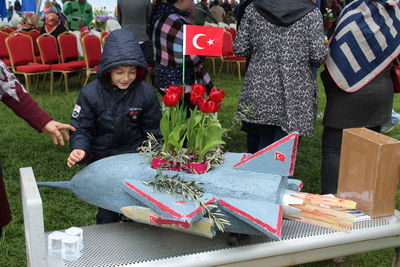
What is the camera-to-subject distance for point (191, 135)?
1686 millimetres

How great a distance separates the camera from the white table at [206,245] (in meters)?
1.42

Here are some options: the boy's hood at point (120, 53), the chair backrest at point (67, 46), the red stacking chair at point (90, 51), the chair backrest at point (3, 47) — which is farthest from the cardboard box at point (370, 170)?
the chair backrest at point (3, 47)

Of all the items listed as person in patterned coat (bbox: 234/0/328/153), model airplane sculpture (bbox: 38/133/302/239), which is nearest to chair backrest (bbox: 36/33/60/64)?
person in patterned coat (bbox: 234/0/328/153)

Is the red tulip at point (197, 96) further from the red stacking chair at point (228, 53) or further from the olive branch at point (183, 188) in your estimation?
the red stacking chair at point (228, 53)

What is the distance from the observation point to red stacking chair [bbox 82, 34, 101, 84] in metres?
6.49

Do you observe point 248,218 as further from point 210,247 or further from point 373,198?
point 373,198

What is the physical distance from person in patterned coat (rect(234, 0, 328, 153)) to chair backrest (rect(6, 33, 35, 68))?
4645mm

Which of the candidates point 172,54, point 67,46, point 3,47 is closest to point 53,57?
point 67,46

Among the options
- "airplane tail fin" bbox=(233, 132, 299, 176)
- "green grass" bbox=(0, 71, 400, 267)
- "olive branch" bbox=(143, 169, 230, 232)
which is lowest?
"green grass" bbox=(0, 71, 400, 267)

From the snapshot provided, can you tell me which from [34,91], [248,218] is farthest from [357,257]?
[34,91]

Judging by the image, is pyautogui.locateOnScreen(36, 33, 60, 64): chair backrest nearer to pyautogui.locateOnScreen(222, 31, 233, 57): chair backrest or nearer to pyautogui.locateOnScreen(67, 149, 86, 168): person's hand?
pyautogui.locateOnScreen(222, 31, 233, 57): chair backrest

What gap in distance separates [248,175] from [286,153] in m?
0.15

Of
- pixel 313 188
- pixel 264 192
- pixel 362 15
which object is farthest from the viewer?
pixel 313 188

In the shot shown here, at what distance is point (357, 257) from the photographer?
2529 millimetres
